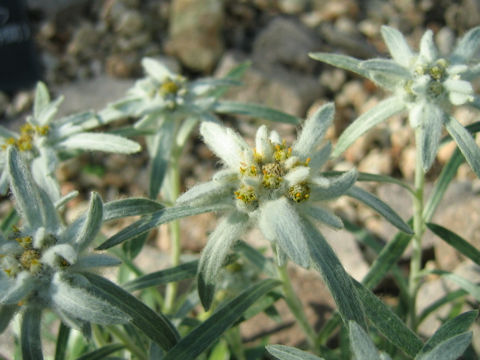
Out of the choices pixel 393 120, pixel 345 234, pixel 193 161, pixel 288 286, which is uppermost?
pixel 193 161

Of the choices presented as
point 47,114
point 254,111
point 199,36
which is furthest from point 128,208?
point 199,36

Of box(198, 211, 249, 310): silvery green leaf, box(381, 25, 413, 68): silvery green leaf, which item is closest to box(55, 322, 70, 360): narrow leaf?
box(198, 211, 249, 310): silvery green leaf

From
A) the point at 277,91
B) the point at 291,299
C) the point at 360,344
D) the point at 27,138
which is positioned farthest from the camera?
the point at 277,91

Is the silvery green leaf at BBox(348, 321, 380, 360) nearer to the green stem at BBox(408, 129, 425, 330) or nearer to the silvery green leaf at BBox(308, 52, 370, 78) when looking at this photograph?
the green stem at BBox(408, 129, 425, 330)

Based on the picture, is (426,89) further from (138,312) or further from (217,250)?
(138,312)

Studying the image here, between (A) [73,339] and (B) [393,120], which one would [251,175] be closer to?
(A) [73,339]

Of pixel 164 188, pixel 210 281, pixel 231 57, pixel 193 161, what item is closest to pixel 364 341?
pixel 210 281
